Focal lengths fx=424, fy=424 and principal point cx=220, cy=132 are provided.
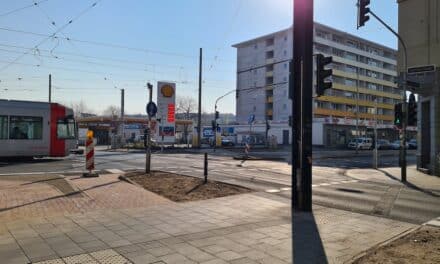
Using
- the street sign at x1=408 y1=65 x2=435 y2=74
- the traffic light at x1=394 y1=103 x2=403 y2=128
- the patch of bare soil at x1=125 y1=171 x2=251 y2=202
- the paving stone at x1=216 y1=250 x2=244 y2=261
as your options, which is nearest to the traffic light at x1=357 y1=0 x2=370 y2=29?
the street sign at x1=408 y1=65 x2=435 y2=74

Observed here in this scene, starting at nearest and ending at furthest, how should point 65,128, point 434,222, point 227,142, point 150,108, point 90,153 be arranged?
1. point 434,222
2. point 90,153
3. point 150,108
4. point 65,128
5. point 227,142

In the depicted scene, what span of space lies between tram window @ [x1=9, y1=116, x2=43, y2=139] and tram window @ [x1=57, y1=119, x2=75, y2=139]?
1.01m

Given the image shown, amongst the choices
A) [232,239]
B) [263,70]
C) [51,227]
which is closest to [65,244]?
[51,227]

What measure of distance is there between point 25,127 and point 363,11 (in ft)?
59.3

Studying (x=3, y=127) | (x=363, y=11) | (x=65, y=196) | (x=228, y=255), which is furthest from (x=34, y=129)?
(x=228, y=255)

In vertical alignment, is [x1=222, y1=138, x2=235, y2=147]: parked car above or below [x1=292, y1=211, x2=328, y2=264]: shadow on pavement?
above

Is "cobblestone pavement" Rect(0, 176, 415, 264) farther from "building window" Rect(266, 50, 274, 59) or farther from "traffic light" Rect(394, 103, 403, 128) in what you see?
"building window" Rect(266, 50, 274, 59)

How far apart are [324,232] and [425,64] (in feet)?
50.4

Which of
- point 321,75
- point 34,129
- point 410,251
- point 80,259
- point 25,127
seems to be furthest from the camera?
point 34,129

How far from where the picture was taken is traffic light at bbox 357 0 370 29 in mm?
15609

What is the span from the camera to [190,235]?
679 centimetres

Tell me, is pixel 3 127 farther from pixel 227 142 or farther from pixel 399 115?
pixel 227 142

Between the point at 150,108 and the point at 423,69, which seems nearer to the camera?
the point at 150,108

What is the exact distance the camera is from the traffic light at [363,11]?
615 inches
